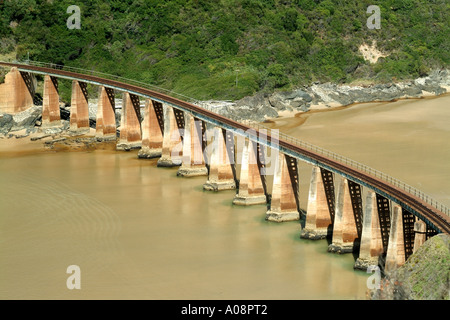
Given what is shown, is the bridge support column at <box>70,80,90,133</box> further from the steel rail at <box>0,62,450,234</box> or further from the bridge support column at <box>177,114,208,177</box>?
the bridge support column at <box>177,114,208,177</box>

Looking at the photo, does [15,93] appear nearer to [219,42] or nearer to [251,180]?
[219,42]

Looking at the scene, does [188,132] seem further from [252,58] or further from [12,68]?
[252,58]

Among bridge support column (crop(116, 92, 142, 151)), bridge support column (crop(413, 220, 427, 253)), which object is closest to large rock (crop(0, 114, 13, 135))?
bridge support column (crop(116, 92, 142, 151))

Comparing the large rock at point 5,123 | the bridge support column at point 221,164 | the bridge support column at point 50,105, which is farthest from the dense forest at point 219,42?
the bridge support column at point 221,164

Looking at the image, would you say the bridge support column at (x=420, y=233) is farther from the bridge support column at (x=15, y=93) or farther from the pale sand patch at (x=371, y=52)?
the pale sand patch at (x=371, y=52)

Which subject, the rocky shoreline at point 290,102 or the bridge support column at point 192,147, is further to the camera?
the rocky shoreline at point 290,102

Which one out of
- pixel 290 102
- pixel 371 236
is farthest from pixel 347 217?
pixel 290 102
